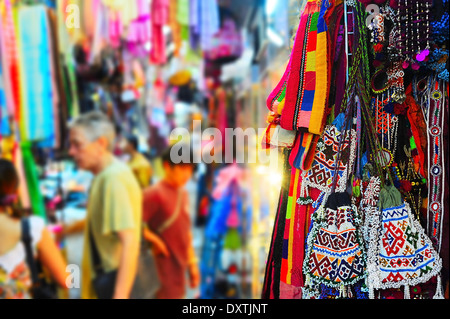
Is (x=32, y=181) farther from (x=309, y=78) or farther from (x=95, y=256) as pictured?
(x=309, y=78)

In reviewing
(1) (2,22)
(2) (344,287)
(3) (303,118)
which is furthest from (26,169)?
(2) (344,287)

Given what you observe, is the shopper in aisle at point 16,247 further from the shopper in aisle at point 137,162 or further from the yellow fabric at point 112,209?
the shopper in aisle at point 137,162

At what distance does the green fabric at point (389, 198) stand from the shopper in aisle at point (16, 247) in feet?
4.05

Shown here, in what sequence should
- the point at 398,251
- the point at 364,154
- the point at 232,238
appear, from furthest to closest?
1. the point at 232,238
2. the point at 364,154
3. the point at 398,251

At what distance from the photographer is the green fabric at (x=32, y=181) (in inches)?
65.2

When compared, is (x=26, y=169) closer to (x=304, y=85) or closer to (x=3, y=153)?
(x=3, y=153)

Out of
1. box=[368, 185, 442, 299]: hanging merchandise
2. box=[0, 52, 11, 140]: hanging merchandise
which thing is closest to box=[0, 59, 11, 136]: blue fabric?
box=[0, 52, 11, 140]: hanging merchandise

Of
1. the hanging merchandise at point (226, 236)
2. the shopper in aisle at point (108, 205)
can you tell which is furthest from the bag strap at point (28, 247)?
the hanging merchandise at point (226, 236)

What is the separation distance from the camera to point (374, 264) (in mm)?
1278

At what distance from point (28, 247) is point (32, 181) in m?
0.26

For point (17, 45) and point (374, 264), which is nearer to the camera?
point (374, 264)

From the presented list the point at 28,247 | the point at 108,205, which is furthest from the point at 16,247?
the point at 108,205

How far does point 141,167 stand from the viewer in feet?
5.53
